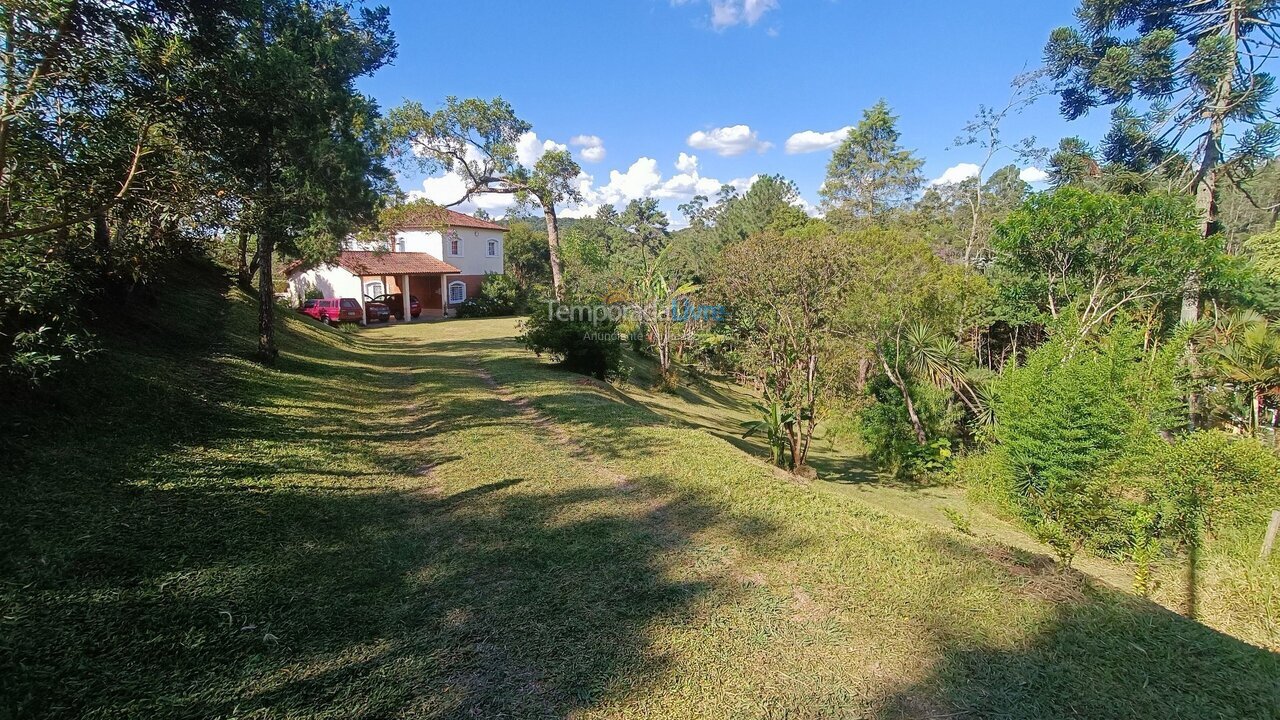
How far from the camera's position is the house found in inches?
1121

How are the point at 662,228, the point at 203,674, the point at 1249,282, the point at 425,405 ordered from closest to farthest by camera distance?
A: the point at 203,674, the point at 425,405, the point at 1249,282, the point at 662,228

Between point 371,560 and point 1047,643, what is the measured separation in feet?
17.7

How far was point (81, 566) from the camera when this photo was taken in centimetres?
379

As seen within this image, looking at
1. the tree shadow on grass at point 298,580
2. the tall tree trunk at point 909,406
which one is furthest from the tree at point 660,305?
the tree shadow on grass at point 298,580

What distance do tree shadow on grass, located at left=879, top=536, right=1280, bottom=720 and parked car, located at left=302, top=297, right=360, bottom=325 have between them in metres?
26.7

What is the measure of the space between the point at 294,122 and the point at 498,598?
26.6ft

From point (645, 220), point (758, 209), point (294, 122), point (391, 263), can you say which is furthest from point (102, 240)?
point (645, 220)

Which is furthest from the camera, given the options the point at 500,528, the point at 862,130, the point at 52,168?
the point at 862,130

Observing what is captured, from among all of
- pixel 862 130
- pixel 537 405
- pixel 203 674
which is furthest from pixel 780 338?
pixel 862 130

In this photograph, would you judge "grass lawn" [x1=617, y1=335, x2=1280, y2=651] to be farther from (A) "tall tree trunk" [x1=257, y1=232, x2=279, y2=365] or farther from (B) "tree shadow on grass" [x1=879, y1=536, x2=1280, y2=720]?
(A) "tall tree trunk" [x1=257, y1=232, x2=279, y2=365]

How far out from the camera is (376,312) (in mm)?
27438

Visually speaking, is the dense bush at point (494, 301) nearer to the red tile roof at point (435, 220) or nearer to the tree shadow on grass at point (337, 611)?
the red tile roof at point (435, 220)

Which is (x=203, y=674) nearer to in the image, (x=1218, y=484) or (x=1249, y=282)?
(x=1218, y=484)

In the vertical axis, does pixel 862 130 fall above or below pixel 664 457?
above
